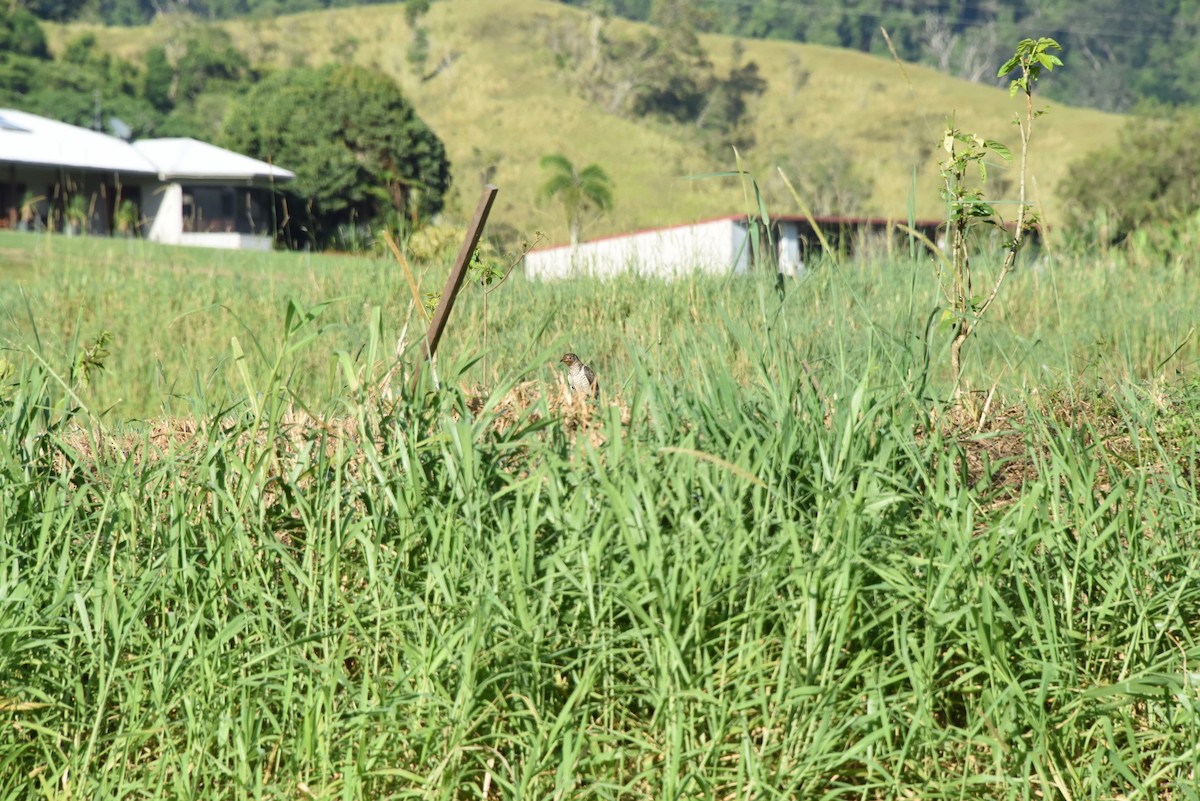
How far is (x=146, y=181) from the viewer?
39.8m

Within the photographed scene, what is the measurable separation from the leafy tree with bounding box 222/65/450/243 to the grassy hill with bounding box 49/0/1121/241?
12816 millimetres

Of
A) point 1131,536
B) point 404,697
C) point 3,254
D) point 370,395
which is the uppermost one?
point 370,395

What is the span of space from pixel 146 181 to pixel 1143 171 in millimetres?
30211

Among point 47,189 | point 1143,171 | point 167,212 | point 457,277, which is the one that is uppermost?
point 457,277

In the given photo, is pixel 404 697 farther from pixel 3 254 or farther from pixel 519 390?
pixel 3 254

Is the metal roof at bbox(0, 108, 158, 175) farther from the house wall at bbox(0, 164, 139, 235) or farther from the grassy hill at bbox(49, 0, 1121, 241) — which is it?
the grassy hill at bbox(49, 0, 1121, 241)

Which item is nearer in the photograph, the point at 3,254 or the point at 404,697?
the point at 404,697

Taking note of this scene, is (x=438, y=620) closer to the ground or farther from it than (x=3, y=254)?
farther from it

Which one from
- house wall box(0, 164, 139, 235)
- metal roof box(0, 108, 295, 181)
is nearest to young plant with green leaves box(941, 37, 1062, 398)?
metal roof box(0, 108, 295, 181)

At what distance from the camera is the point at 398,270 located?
841cm

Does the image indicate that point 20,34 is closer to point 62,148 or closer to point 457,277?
point 62,148

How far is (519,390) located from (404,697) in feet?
4.91

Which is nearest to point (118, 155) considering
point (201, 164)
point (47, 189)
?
point (47, 189)

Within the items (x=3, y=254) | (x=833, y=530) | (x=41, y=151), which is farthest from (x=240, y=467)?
(x=41, y=151)
